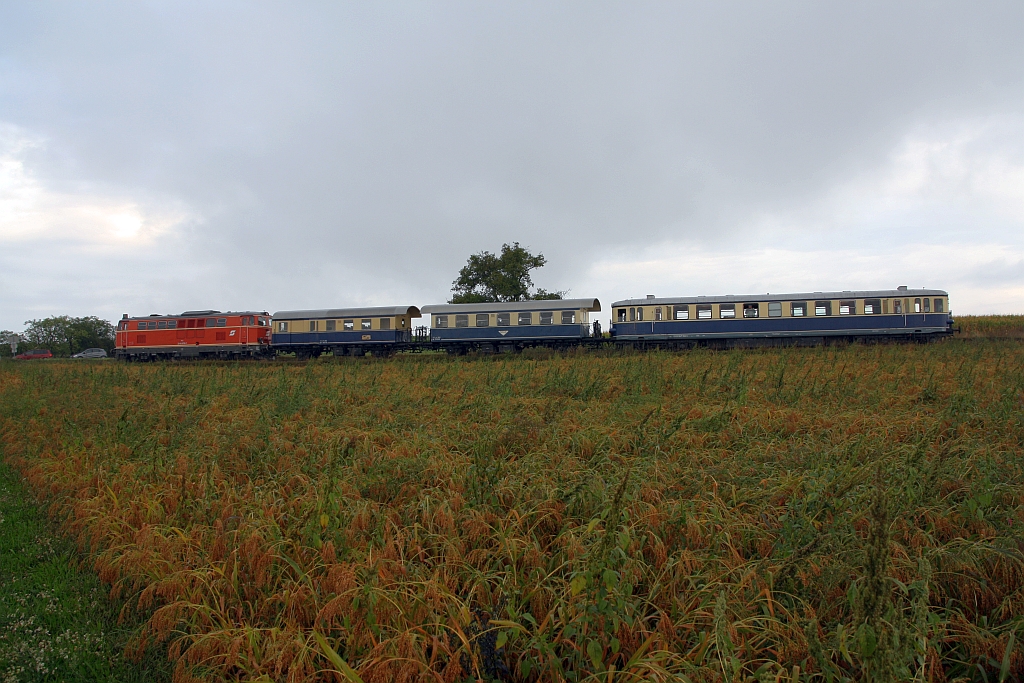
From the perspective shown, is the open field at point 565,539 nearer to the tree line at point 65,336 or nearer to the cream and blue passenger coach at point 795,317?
the cream and blue passenger coach at point 795,317

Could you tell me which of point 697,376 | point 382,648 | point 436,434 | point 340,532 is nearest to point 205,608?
point 340,532

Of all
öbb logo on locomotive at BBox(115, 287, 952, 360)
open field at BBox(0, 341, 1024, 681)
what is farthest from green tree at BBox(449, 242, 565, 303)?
open field at BBox(0, 341, 1024, 681)

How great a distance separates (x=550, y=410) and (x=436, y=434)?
2090 mm

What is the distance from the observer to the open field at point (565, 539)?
3.15 m

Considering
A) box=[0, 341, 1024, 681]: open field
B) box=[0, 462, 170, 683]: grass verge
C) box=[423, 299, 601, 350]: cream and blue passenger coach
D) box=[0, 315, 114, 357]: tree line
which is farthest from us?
box=[0, 315, 114, 357]: tree line

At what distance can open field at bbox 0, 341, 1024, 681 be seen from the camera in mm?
3154

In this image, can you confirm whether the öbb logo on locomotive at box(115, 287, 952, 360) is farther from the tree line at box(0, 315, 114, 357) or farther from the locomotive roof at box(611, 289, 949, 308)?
the tree line at box(0, 315, 114, 357)

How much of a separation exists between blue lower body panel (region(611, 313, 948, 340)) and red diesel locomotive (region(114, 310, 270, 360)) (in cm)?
2156

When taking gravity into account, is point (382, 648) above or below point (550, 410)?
below

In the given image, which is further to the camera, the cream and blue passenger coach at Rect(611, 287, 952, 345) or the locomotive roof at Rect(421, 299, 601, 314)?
the locomotive roof at Rect(421, 299, 601, 314)

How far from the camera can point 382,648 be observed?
315cm

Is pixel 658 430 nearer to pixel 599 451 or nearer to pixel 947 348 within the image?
pixel 599 451

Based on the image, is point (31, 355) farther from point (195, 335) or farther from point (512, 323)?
point (512, 323)

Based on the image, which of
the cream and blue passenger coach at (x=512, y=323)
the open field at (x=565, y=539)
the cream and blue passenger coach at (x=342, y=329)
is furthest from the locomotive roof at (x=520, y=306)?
the open field at (x=565, y=539)
